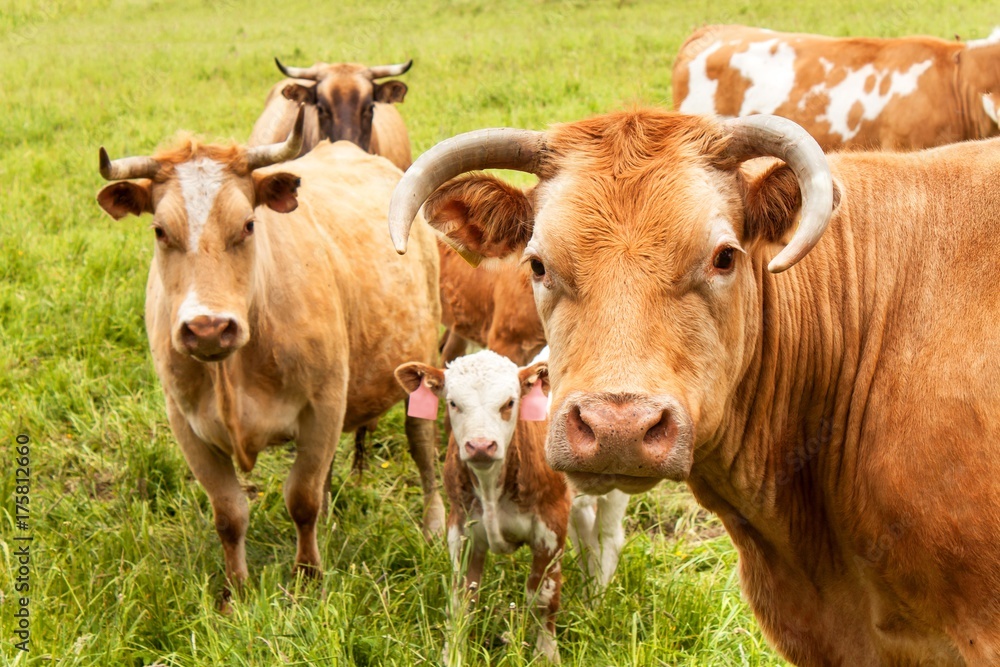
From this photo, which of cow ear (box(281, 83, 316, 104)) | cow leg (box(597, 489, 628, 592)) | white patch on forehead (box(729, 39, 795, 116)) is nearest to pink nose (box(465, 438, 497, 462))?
cow leg (box(597, 489, 628, 592))

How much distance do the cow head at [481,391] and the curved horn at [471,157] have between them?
2045mm

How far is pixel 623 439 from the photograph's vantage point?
2.42m

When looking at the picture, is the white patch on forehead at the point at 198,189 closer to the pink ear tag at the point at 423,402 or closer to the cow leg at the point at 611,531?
the pink ear tag at the point at 423,402

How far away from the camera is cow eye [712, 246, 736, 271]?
2744mm

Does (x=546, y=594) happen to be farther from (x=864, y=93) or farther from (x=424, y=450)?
(x=864, y=93)

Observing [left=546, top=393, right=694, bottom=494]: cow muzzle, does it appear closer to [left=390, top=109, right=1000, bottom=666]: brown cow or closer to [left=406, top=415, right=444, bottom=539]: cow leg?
[left=390, top=109, right=1000, bottom=666]: brown cow

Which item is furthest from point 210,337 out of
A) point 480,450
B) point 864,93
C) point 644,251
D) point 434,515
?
point 864,93

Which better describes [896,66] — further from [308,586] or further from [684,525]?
[308,586]

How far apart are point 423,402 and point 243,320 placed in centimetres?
104

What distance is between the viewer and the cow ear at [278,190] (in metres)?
A: 5.14

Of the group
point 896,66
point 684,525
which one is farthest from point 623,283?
point 896,66

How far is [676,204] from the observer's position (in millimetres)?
2752

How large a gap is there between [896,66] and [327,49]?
37.6 feet

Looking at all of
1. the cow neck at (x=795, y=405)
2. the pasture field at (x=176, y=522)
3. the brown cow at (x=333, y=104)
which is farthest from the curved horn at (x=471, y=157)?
the brown cow at (x=333, y=104)
